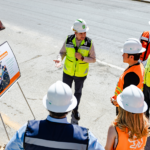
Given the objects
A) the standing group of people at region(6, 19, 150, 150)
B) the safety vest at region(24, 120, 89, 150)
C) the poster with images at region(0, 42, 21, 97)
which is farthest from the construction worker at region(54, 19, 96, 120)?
the safety vest at region(24, 120, 89, 150)

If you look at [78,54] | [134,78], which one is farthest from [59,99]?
[78,54]

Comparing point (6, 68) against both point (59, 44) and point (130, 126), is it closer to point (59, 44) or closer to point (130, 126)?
point (130, 126)

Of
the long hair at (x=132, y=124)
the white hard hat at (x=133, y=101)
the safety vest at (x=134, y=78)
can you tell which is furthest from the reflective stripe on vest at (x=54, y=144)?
the safety vest at (x=134, y=78)

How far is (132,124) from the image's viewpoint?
7.70 ft

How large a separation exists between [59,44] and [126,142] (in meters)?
6.58

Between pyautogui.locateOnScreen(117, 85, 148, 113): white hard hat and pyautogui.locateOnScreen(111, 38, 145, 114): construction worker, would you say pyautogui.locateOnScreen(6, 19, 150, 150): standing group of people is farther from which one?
pyautogui.locateOnScreen(111, 38, 145, 114): construction worker

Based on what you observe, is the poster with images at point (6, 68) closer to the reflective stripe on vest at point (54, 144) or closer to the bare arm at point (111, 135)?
the reflective stripe on vest at point (54, 144)

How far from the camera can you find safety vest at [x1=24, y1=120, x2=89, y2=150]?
6.87 ft

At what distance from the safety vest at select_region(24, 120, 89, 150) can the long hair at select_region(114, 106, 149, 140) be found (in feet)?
1.52

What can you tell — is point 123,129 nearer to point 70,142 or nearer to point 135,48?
point 70,142

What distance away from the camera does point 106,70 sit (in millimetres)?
6699

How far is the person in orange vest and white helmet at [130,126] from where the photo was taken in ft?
7.72

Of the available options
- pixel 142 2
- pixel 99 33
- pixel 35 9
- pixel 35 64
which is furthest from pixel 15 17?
pixel 142 2

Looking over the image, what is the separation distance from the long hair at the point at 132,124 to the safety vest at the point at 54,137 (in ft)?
1.52
